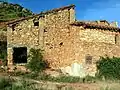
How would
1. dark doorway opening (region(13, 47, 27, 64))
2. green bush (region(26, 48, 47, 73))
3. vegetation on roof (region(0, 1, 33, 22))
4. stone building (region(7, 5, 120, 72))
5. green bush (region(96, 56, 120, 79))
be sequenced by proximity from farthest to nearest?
1. vegetation on roof (region(0, 1, 33, 22))
2. dark doorway opening (region(13, 47, 27, 64))
3. green bush (region(96, 56, 120, 79))
4. stone building (region(7, 5, 120, 72))
5. green bush (region(26, 48, 47, 73))

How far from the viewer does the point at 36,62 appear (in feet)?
101

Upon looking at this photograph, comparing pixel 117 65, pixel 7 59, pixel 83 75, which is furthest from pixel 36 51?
pixel 117 65

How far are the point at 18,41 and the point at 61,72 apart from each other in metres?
4.64

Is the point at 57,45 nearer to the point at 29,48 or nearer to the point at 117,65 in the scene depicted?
the point at 29,48

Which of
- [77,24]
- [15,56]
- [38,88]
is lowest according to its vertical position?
[38,88]

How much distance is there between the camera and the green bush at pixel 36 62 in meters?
30.7

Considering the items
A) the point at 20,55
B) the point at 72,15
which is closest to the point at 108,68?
the point at 72,15

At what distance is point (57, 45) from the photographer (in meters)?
32.3

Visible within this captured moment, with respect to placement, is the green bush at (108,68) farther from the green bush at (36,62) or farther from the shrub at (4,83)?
the shrub at (4,83)

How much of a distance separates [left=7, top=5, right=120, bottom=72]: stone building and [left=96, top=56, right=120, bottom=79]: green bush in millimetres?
630

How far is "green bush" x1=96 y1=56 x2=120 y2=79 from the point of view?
31.8 m

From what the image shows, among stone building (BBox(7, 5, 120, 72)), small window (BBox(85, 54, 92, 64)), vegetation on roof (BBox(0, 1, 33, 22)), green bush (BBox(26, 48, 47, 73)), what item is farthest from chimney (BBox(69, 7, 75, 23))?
vegetation on roof (BBox(0, 1, 33, 22))

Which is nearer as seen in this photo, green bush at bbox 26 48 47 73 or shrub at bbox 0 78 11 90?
shrub at bbox 0 78 11 90

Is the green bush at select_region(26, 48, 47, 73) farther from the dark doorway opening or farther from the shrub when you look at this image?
the shrub
